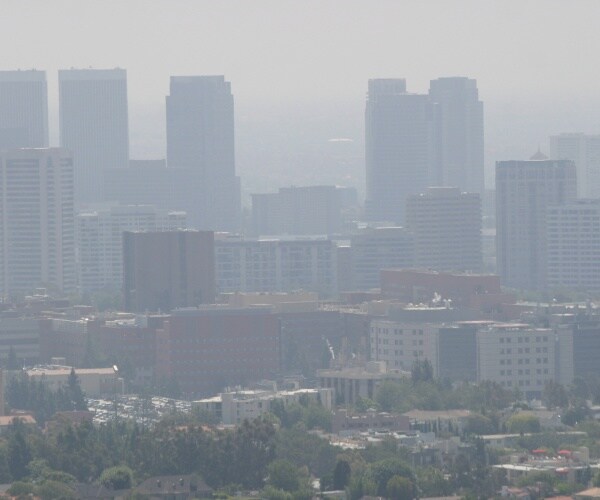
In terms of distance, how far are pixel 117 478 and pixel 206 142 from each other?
119 metres

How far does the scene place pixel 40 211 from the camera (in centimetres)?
13100

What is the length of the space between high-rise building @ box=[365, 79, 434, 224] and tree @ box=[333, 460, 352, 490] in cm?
11041

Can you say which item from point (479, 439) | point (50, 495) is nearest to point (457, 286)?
point (479, 439)

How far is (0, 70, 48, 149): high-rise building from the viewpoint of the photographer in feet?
614

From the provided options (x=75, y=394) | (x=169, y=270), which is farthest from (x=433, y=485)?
(x=169, y=270)

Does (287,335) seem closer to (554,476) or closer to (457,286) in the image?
(457,286)

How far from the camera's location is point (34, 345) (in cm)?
9925

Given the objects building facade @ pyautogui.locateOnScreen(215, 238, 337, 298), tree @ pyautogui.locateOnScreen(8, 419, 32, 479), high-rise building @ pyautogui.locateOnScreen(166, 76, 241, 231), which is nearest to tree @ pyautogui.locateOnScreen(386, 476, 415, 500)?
tree @ pyautogui.locateOnScreen(8, 419, 32, 479)

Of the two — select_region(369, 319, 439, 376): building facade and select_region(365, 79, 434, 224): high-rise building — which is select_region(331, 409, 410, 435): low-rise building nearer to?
select_region(369, 319, 439, 376): building facade

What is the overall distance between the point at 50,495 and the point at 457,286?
47.3m

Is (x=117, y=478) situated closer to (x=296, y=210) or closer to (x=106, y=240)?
(x=106, y=240)

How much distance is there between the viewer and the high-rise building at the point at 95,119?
187m

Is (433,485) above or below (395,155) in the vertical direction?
below

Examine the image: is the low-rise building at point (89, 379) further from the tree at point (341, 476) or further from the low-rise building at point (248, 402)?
the tree at point (341, 476)
